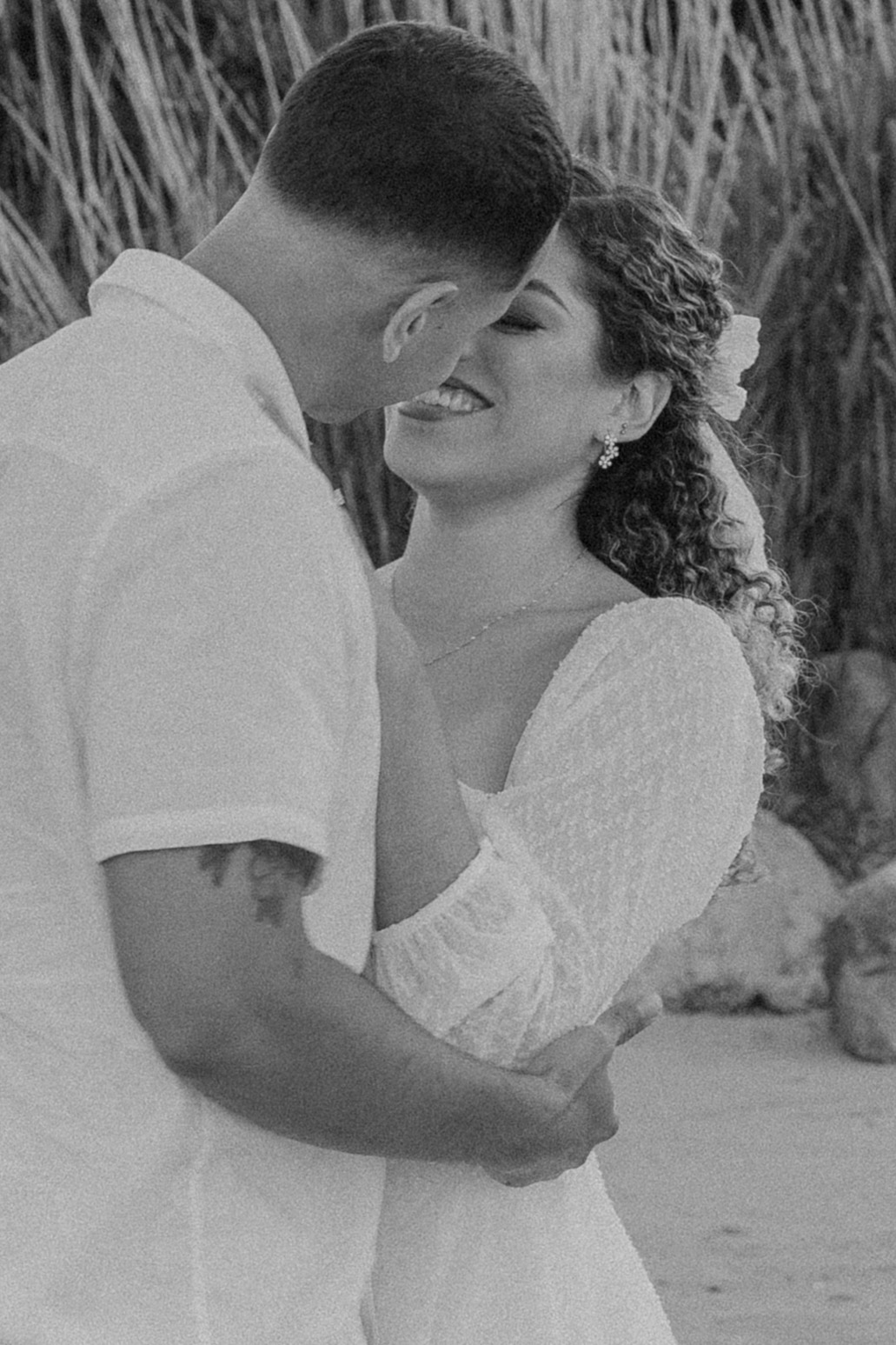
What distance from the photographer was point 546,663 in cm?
243

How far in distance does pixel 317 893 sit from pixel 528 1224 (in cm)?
66

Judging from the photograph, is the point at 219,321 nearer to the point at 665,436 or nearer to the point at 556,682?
the point at 556,682

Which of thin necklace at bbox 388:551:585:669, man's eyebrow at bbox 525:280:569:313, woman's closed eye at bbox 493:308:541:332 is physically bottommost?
thin necklace at bbox 388:551:585:669

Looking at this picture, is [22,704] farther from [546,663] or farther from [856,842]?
[856,842]

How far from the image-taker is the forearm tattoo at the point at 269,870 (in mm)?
1345

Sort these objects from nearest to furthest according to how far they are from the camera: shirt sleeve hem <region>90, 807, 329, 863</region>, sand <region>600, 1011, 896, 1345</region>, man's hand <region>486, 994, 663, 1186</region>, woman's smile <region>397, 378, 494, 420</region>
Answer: shirt sleeve hem <region>90, 807, 329, 863</region>, man's hand <region>486, 994, 663, 1186</region>, woman's smile <region>397, 378, 494, 420</region>, sand <region>600, 1011, 896, 1345</region>

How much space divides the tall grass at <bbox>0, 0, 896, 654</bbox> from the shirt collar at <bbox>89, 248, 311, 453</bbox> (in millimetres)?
4082

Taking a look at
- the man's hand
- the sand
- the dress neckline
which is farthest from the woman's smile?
the sand

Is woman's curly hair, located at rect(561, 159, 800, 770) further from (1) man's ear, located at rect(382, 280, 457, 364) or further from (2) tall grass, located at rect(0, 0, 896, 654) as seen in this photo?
(2) tall grass, located at rect(0, 0, 896, 654)

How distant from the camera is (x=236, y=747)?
132 cm

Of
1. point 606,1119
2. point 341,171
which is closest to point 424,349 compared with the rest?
point 341,171

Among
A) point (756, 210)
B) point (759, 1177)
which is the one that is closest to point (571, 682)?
point (759, 1177)

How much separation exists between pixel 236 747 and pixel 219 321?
329 millimetres

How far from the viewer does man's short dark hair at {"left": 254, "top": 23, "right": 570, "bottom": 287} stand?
1.50 meters
